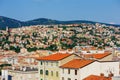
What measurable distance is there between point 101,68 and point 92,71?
48.8 inches

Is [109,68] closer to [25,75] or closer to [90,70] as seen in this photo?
[90,70]

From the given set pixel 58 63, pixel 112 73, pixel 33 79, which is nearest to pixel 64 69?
pixel 58 63

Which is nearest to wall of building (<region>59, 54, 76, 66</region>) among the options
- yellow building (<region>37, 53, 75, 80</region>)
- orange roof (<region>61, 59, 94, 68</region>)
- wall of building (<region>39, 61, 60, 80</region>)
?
yellow building (<region>37, 53, 75, 80</region>)

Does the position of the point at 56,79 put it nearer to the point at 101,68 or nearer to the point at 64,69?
the point at 64,69

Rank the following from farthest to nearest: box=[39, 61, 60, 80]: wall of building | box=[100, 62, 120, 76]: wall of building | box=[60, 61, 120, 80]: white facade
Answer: box=[39, 61, 60, 80]: wall of building < box=[100, 62, 120, 76]: wall of building < box=[60, 61, 120, 80]: white facade

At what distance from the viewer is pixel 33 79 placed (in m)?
67.4

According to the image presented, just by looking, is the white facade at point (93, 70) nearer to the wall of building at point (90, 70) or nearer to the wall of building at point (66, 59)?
the wall of building at point (90, 70)

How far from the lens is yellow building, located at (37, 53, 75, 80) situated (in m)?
49.9

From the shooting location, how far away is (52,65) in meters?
51.2

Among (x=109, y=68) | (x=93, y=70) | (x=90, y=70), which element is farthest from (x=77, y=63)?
(x=109, y=68)

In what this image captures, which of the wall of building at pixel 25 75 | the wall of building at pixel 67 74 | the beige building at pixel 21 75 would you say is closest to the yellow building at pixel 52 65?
the wall of building at pixel 67 74

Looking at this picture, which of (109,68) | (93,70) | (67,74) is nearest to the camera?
(93,70)

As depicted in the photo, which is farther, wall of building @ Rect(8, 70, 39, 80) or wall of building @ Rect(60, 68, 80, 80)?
wall of building @ Rect(8, 70, 39, 80)

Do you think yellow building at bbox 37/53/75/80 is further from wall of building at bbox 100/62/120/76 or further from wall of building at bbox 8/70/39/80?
wall of building at bbox 8/70/39/80
